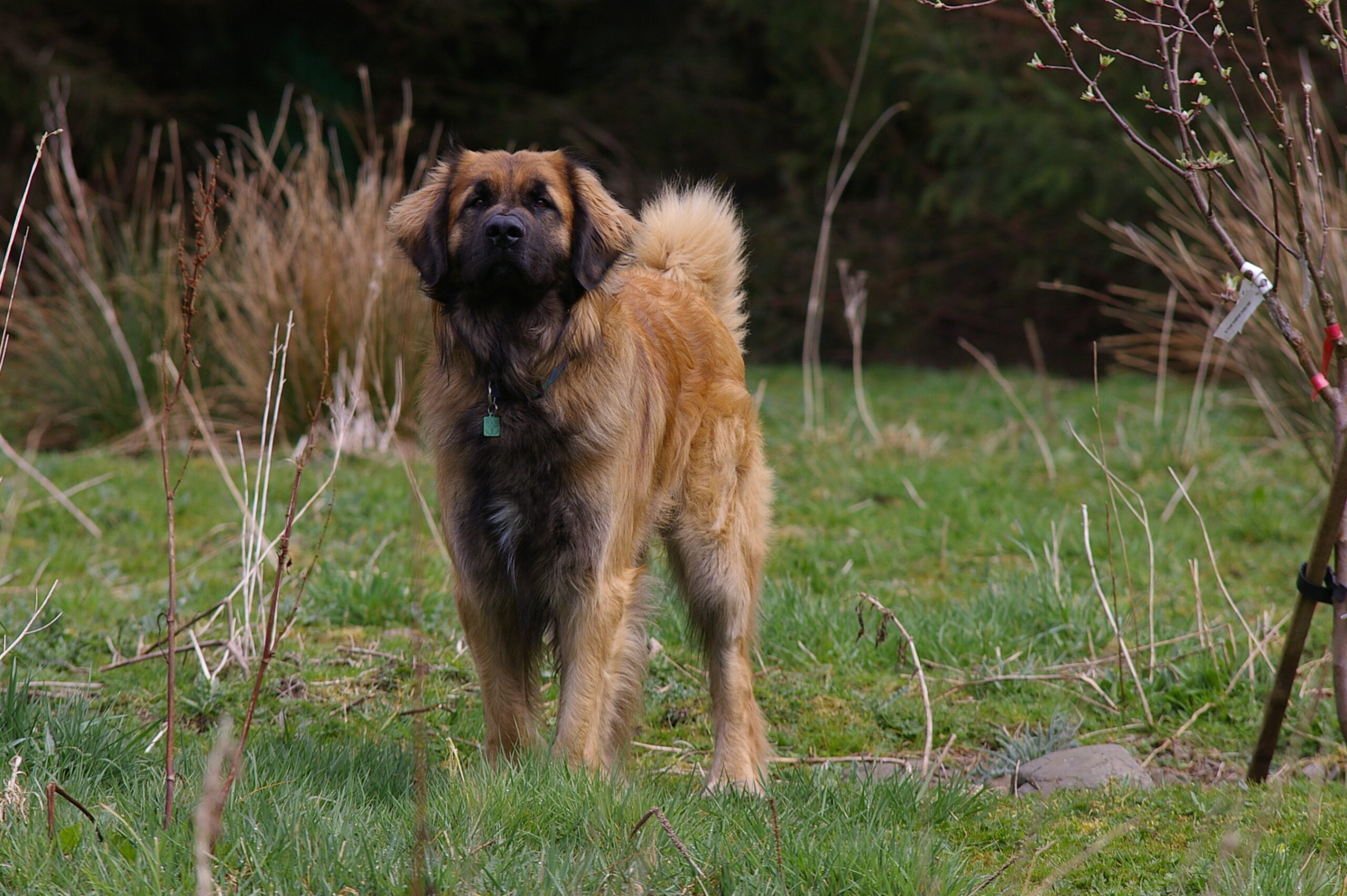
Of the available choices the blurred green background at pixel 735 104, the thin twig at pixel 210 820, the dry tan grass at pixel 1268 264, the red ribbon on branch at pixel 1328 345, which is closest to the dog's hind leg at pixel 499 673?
the thin twig at pixel 210 820

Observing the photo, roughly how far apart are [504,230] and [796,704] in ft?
6.33

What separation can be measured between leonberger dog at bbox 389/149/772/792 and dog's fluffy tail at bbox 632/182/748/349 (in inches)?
28.0

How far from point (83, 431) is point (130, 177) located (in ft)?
19.9

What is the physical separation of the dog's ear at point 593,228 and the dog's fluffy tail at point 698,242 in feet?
2.54

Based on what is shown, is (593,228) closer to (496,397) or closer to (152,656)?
(496,397)

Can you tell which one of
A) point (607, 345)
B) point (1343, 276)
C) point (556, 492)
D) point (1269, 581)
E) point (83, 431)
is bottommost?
point (83, 431)

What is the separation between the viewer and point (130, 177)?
13344 millimetres

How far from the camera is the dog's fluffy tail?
4625mm

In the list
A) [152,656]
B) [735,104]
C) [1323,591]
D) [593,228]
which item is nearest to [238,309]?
[152,656]

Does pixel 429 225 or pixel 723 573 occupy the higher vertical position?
pixel 429 225

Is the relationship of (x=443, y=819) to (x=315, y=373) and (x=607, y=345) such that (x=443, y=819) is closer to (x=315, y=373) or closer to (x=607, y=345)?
(x=607, y=345)

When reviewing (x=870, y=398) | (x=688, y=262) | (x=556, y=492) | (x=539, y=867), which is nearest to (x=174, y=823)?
(x=539, y=867)

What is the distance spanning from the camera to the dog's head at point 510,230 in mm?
3426

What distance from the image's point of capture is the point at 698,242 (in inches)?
183
